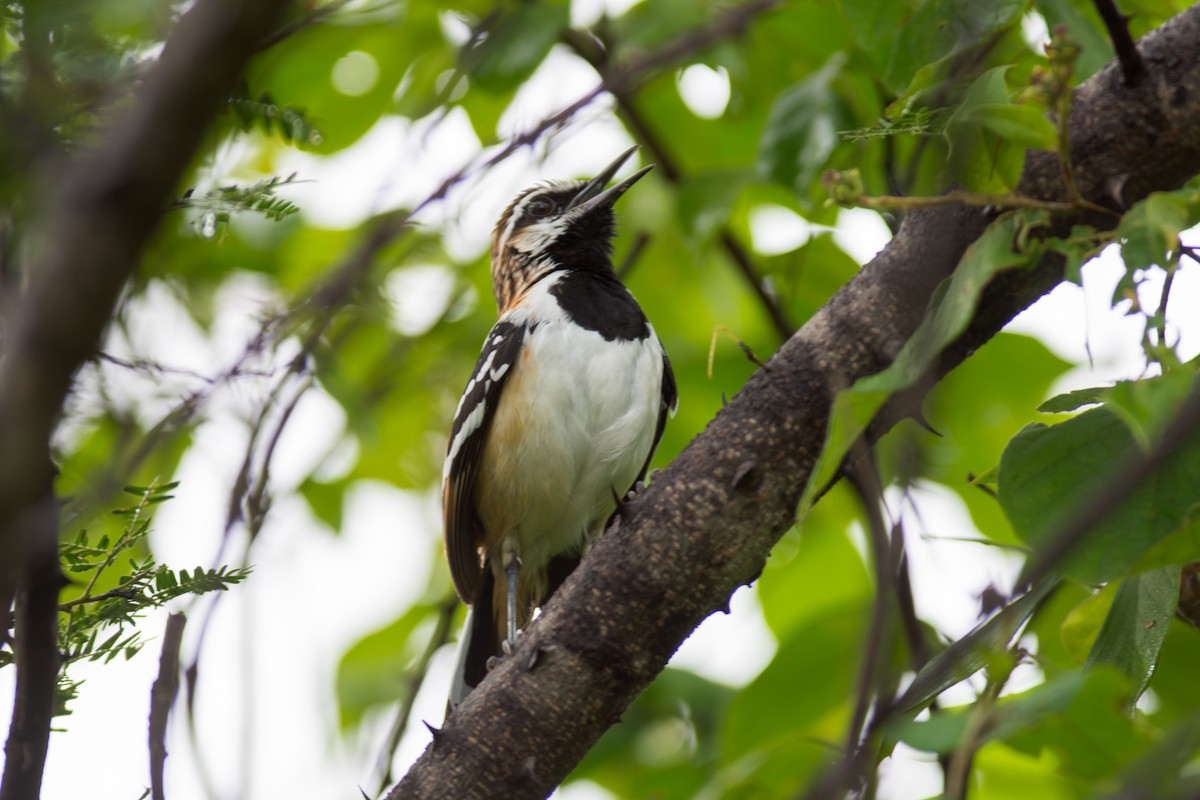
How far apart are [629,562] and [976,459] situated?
2.40 m

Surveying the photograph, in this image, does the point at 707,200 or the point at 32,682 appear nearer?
the point at 32,682

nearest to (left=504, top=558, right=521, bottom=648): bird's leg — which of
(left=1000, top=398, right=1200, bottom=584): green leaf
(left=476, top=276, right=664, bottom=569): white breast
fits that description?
(left=476, top=276, right=664, bottom=569): white breast

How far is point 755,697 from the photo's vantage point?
395cm

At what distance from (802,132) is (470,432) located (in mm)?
1857

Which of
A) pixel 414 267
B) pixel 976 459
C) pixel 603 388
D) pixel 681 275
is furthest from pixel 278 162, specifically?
pixel 976 459

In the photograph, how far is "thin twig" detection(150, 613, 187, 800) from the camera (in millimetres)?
2152

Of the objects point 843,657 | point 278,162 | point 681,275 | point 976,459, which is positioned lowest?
point 843,657

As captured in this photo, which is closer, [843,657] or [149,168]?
[149,168]

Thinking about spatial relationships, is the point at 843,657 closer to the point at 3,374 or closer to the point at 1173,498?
the point at 1173,498

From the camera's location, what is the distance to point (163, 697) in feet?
7.38

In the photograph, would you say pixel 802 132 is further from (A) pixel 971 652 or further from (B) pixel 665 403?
(A) pixel 971 652

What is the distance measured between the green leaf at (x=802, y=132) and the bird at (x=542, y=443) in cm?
117

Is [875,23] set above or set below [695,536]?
above

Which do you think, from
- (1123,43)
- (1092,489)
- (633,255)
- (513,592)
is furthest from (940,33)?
(633,255)
